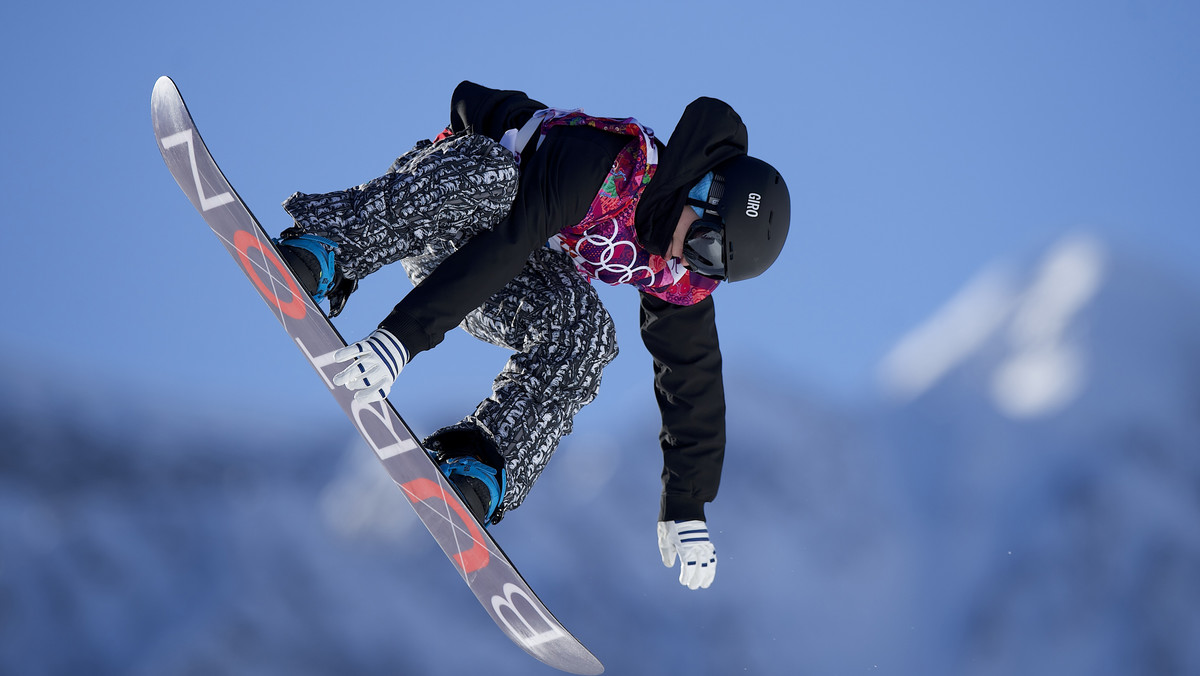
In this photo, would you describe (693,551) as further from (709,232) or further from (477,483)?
(709,232)

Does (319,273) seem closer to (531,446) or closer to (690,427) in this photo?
(531,446)

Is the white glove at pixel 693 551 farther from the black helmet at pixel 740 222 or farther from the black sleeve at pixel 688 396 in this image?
the black helmet at pixel 740 222

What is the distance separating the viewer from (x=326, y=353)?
2.92 m

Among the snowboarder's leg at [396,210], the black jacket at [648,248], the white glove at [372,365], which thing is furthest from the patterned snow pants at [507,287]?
the white glove at [372,365]

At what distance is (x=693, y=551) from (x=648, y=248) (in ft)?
3.57

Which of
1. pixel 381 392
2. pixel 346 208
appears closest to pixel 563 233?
pixel 346 208

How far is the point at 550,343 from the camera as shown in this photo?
3.43m

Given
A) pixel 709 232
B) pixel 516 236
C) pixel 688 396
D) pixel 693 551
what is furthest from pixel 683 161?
pixel 693 551

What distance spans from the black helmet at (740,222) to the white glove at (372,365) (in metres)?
1.05

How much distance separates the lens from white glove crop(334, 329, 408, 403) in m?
2.63

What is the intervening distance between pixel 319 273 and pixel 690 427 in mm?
1404

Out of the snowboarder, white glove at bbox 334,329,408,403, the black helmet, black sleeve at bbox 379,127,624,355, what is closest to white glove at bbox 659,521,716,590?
the snowboarder

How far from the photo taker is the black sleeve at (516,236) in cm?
277

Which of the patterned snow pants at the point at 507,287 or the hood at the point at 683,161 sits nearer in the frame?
the patterned snow pants at the point at 507,287
